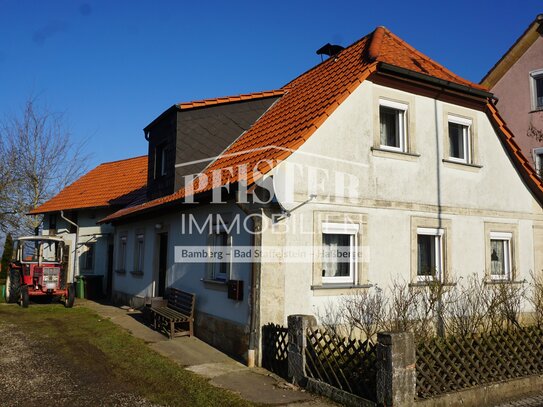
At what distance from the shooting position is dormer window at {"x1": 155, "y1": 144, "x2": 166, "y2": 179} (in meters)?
15.2

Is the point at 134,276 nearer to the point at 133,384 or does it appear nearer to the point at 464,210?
the point at 133,384

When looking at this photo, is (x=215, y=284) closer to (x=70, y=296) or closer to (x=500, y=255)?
(x=500, y=255)

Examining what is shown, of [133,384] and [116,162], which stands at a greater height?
[116,162]

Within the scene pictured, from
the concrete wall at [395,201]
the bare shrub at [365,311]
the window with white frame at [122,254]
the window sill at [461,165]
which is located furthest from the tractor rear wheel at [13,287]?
the window sill at [461,165]

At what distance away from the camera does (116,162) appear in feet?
93.7

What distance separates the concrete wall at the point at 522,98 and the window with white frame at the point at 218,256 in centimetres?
1442

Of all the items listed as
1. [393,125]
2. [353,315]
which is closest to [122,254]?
[353,315]

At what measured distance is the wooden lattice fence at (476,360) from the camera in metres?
6.68

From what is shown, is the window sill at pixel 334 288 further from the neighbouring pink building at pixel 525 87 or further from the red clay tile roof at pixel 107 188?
the red clay tile roof at pixel 107 188

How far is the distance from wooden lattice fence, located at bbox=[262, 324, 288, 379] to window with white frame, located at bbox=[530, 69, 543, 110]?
53.4 ft

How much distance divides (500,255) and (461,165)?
2.76 metres

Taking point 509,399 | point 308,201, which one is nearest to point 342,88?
point 308,201

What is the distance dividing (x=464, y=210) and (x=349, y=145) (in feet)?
12.2

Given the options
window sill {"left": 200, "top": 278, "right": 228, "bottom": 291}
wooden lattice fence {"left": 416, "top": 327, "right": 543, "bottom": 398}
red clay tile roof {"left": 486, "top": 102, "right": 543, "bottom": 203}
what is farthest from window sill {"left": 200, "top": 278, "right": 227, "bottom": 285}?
red clay tile roof {"left": 486, "top": 102, "right": 543, "bottom": 203}
